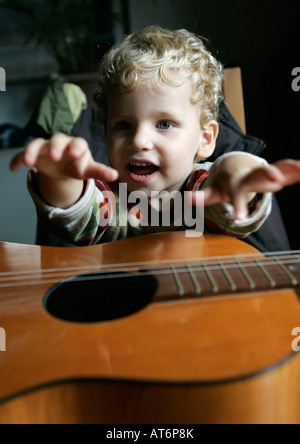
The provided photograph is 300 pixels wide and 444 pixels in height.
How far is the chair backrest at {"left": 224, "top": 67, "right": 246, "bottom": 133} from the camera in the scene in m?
1.05

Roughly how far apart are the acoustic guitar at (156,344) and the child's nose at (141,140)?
0.74 feet

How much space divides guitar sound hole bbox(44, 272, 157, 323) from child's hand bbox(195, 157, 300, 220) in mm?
150

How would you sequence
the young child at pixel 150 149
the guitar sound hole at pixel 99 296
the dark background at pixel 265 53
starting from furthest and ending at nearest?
1. the dark background at pixel 265 53
2. the young child at pixel 150 149
3. the guitar sound hole at pixel 99 296

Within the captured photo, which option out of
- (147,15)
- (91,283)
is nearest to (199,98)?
(91,283)

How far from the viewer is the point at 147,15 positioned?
5.63 feet

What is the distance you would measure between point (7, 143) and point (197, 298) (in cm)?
176

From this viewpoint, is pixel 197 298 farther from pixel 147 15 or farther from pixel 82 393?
pixel 147 15

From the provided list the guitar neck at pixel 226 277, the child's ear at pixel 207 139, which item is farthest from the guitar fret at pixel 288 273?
the child's ear at pixel 207 139

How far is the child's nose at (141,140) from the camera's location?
2.11 ft

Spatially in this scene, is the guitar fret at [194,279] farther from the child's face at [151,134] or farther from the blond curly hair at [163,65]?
the blond curly hair at [163,65]

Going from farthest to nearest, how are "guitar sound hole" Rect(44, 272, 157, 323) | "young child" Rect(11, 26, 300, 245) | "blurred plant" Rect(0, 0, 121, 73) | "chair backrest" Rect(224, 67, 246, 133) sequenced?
"blurred plant" Rect(0, 0, 121, 73), "chair backrest" Rect(224, 67, 246, 133), "young child" Rect(11, 26, 300, 245), "guitar sound hole" Rect(44, 272, 157, 323)

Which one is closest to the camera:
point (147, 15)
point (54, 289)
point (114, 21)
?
point (54, 289)

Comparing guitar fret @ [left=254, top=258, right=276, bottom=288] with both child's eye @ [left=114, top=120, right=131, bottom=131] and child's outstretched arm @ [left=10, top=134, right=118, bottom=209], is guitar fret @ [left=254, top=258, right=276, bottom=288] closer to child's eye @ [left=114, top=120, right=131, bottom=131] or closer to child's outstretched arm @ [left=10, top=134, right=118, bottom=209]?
child's outstretched arm @ [left=10, top=134, right=118, bottom=209]

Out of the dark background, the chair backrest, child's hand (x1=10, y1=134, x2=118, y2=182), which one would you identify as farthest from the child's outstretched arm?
the dark background
